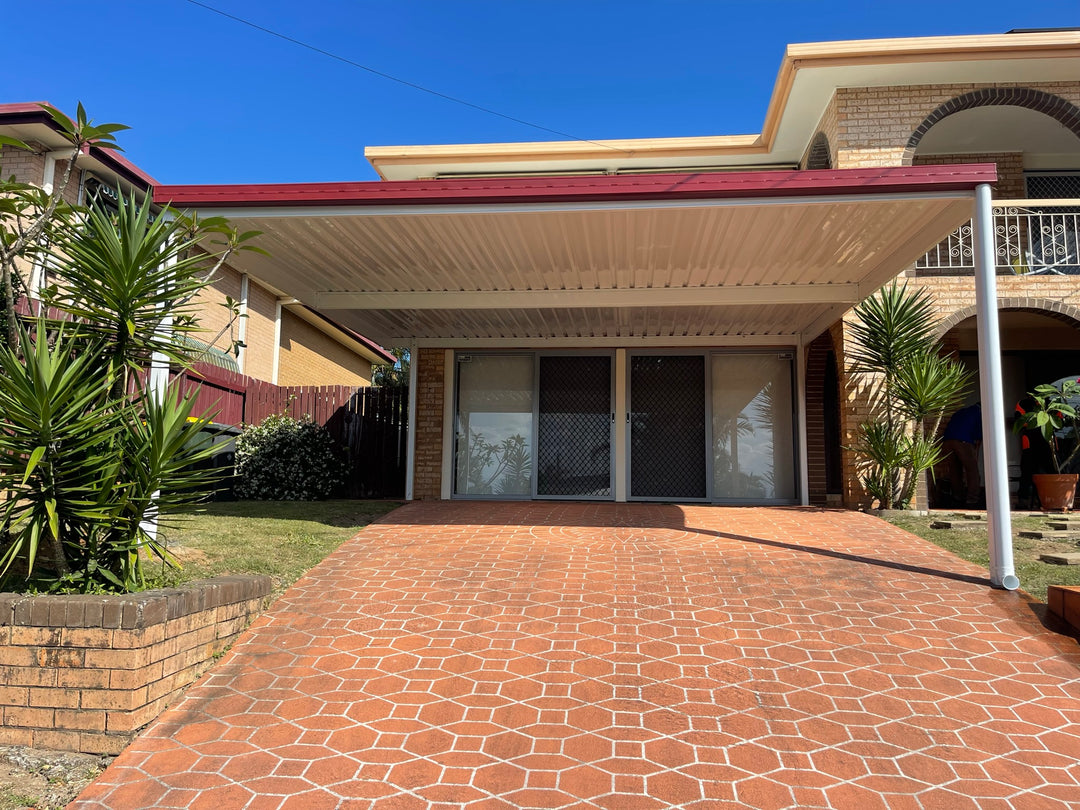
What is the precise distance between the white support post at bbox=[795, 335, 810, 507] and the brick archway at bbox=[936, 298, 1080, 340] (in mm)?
1788

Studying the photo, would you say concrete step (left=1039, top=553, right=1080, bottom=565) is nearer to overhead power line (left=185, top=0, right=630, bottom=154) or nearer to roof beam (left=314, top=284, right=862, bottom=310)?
roof beam (left=314, top=284, right=862, bottom=310)

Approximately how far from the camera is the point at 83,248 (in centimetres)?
397

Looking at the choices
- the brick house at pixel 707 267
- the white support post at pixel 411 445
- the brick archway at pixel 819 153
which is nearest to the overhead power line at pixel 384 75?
the brick house at pixel 707 267

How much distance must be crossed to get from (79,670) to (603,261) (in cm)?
594

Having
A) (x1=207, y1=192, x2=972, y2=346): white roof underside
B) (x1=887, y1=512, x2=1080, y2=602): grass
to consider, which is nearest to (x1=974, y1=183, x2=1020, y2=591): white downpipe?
(x1=887, y1=512, x2=1080, y2=602): grass

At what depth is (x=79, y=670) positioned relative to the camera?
3.45 meters

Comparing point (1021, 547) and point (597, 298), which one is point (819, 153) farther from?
point (1021, 547)

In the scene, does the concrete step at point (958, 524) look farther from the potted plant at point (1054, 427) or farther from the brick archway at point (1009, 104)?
the brick archway at point (1009, 104)

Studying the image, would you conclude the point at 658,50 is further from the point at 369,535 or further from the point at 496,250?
the point at 369,535

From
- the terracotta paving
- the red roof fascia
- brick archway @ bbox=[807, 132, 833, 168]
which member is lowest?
the terracotta paving

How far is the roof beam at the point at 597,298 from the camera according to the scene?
28.1 feet

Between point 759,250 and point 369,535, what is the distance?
4.92 metres

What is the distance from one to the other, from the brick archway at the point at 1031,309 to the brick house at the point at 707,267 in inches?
1.3

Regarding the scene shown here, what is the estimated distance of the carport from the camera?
6.04m
